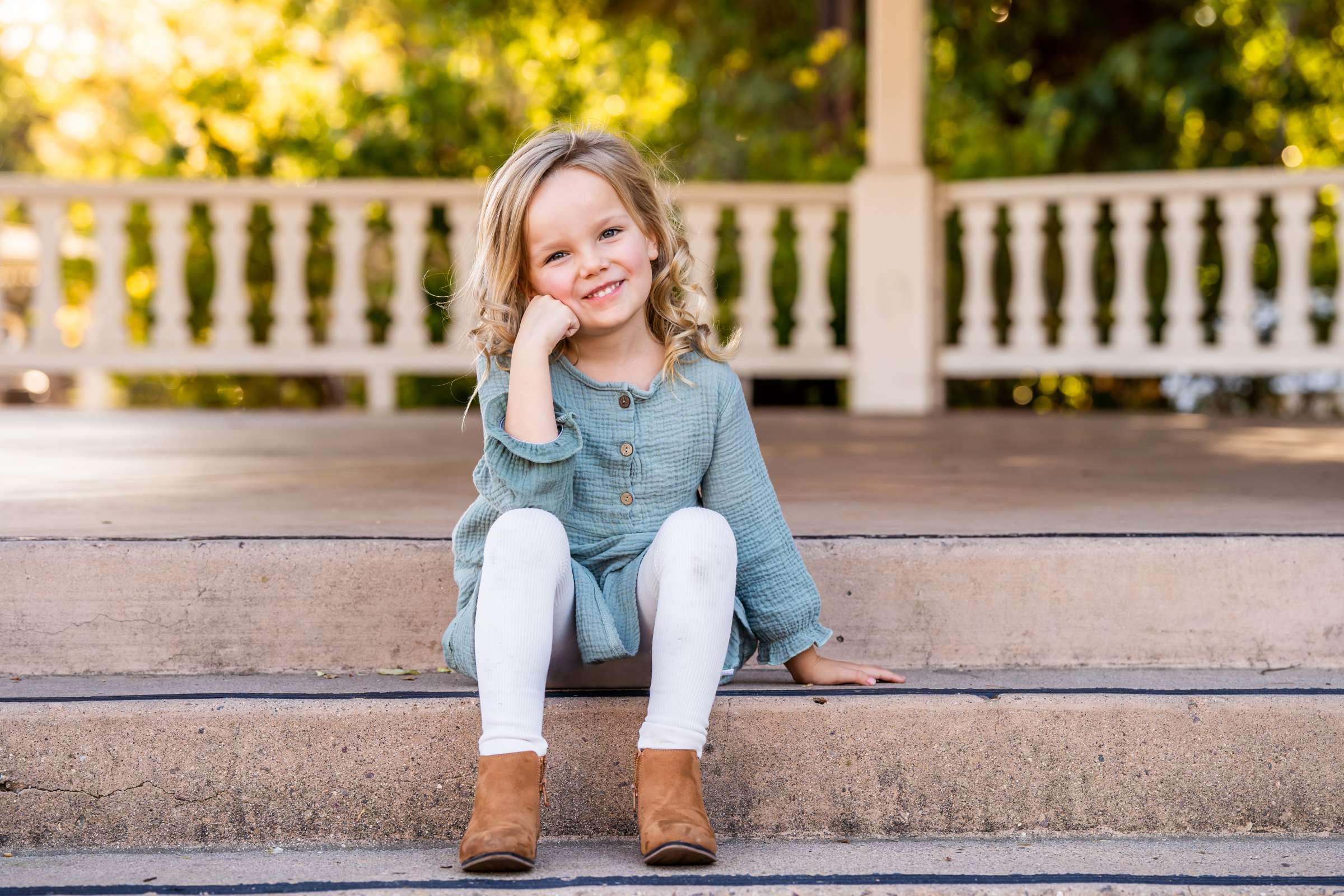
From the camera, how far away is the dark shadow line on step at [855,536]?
2098 millimetres

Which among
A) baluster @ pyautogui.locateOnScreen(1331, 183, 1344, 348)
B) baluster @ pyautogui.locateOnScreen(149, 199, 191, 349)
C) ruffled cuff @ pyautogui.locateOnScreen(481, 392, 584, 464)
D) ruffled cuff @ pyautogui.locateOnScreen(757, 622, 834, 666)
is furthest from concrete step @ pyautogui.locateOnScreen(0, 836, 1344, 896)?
baluster @ pyautogui.locateOnScreen(149, 199, 191, 349)

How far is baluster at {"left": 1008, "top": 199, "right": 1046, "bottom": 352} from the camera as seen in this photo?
5.77 metres

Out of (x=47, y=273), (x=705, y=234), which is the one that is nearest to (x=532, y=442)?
(x=705, y=234)

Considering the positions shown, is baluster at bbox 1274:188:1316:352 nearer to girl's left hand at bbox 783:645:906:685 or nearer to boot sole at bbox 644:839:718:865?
girl's left hand at bbox 783:645:906:685

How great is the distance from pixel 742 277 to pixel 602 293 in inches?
164

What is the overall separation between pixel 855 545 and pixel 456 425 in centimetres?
321

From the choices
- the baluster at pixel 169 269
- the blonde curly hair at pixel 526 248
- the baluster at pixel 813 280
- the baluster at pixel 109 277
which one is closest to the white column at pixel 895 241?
the baluster at pixel 813 280

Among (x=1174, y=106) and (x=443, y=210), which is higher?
(x=1174, y=106)

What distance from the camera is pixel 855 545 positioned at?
213 cm

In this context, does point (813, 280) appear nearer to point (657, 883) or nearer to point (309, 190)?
point (309, 190)

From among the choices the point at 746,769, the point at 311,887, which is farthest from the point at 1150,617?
the point at 311,887

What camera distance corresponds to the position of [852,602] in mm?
2109

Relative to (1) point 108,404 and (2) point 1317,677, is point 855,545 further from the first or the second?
(1) point 108,404

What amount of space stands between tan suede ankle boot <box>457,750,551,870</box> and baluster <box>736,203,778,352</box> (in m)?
4.31
